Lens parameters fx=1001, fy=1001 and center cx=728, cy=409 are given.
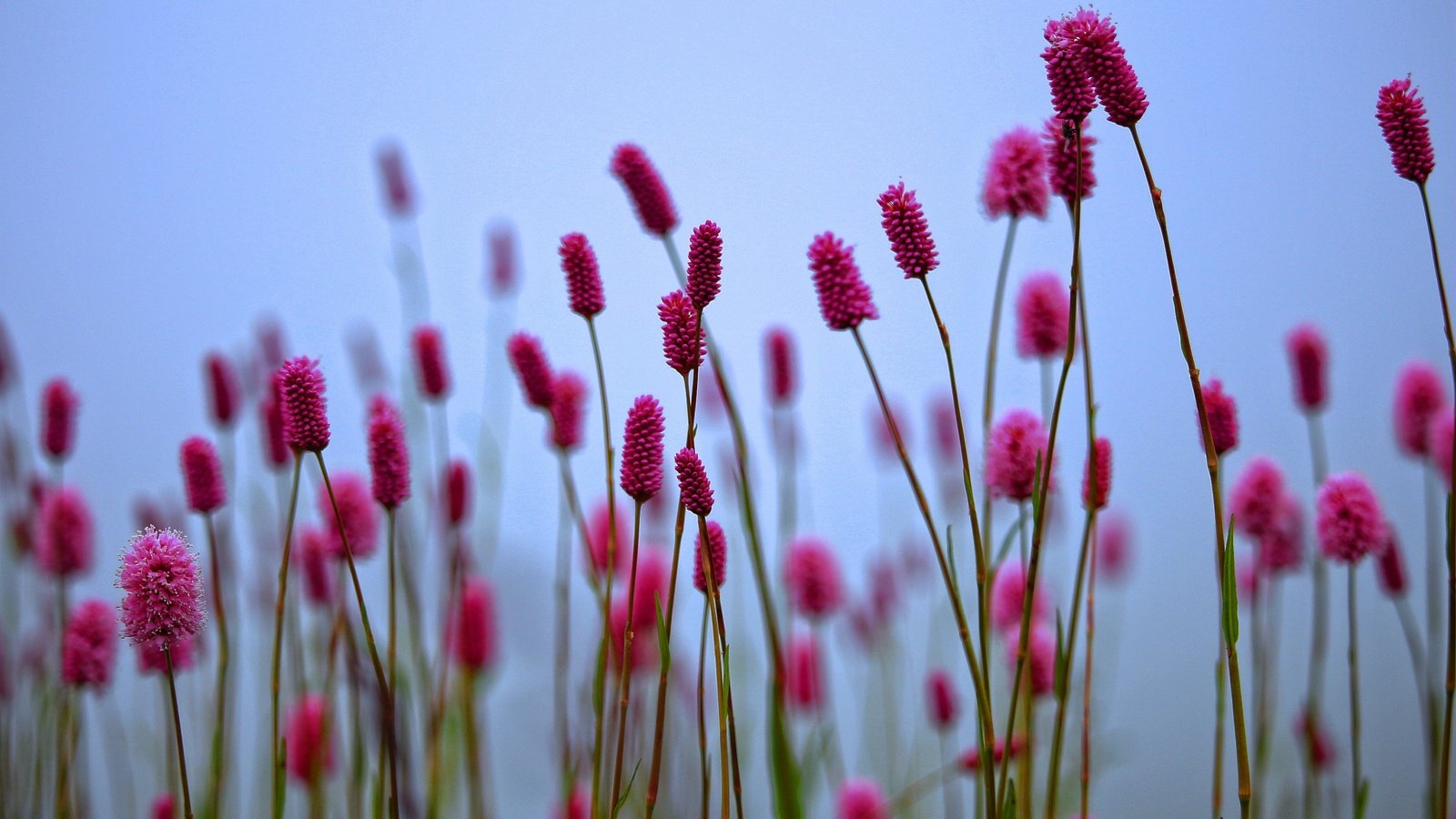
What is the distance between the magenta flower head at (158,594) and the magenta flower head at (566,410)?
0.36 m

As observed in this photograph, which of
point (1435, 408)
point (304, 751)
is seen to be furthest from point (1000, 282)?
point (304, 751)

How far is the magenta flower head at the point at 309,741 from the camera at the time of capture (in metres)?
1.17

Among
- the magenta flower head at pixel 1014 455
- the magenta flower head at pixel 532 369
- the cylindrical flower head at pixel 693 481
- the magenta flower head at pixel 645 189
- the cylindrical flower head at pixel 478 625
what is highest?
the magenta flower head at pixel 645 189

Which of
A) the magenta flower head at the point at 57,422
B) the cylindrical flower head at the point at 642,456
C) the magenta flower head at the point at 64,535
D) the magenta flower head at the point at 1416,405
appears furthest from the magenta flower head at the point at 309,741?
the magenta flower head at the point at 1416,405

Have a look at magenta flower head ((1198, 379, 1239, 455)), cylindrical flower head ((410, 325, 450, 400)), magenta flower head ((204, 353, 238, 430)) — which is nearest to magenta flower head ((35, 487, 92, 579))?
magenta flower head ((204, 353, 238, 430))

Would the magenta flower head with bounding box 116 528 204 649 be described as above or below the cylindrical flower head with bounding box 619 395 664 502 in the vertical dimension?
Answer: below

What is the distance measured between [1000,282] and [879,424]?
99cm

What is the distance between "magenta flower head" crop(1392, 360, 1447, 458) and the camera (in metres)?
1.42

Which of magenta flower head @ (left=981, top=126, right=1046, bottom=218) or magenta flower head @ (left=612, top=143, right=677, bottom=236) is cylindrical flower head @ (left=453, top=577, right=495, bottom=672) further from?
magenta flower head @ (left=981, top=126, right=1046, bottom=218)

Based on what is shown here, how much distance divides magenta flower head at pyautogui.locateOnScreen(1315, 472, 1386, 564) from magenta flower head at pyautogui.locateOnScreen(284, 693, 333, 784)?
1.14 metres

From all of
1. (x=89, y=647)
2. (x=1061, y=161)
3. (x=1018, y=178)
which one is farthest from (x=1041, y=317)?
(x=89, y=647)

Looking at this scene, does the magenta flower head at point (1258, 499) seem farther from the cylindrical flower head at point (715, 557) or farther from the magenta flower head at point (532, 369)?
the magenta flower head at point (532, 369)

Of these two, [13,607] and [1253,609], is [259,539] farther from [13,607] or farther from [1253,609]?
[1253,609]

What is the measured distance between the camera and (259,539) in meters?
1.64
